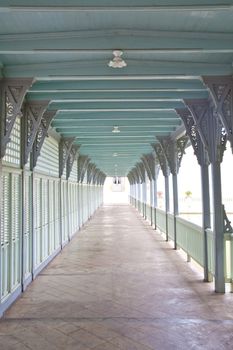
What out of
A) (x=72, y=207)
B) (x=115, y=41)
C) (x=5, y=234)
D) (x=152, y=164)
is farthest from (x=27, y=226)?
(x=152, y=164)

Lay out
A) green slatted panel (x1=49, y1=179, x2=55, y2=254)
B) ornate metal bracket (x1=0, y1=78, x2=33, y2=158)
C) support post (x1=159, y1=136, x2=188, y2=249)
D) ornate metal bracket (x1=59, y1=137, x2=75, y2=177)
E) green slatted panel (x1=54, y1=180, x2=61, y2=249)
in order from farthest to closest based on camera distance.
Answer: ornate metal bracket (x1=59, y1=137, x2=75, y2=177) → support post (x1=159, y1=136, x2=188, y2=249) → green slatted panel (x1=54, y1=180, x2=61, y2=249) → green slatted panel (x1=49, y1=179, x2=55, y2=254) → ornate metal bracket (x1=0, y1=78, x2=33, y2=158)

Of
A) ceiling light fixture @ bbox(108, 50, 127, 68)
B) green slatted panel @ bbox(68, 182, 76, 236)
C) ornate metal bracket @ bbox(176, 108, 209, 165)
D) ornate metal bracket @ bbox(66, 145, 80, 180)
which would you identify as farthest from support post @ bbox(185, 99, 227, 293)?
green slatted panel @ bbox(68, 182, 76, 236)

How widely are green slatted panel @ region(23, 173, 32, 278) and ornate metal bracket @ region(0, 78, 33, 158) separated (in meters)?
1.58

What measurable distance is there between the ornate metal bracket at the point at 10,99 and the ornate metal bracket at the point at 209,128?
2.61 metres

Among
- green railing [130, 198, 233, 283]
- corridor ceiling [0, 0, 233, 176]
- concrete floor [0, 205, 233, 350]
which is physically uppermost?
corridor ceiling [0, 0, 233, 176]

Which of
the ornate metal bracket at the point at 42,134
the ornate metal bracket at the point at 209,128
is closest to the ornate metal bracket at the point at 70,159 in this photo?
the ornate metal bracket at the point at 42,134

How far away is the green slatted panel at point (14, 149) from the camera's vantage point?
5264 millimetres

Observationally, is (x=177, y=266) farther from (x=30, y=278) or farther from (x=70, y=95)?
(x=70, y=95)

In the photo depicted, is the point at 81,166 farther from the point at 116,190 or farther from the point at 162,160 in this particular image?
the point at 116,190

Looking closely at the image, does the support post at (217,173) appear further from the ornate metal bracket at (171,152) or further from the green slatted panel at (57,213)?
the green slatted panel at (57,213)

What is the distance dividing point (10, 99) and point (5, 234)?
71.9 inches

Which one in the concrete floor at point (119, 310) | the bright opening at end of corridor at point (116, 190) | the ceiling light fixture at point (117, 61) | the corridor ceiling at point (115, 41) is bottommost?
the concrete floor at point (119, 310)

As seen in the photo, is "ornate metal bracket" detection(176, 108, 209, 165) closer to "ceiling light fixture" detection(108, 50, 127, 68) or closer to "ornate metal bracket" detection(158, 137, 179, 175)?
"ceiling light fixture" detection(108, 50, 127, 68)

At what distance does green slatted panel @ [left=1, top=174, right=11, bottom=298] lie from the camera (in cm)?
497
